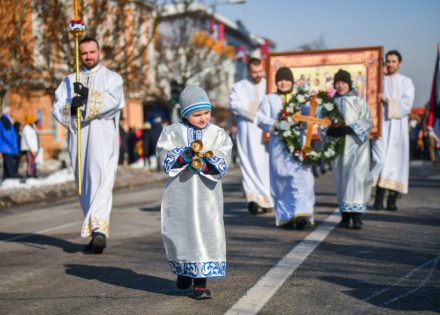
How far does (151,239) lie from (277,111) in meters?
2.72

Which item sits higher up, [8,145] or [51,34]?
[51,34]

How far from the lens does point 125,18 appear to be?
81.7 feet

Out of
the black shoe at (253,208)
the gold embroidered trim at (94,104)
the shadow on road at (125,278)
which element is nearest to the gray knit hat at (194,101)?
the shadow on road at (125,278)

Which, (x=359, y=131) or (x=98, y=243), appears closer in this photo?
(x=98, y=243)

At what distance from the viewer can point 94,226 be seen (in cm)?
909

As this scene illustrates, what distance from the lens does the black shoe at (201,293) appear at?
20.6 feet

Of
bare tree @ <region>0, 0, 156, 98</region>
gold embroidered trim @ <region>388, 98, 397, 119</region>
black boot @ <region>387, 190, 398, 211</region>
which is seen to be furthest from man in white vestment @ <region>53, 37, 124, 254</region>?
bare tree @ <region>0, 0, 156, 98</region>

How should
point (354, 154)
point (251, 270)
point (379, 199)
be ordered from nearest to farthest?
point (251, 270) → point (354, 154) → point (379, 199)

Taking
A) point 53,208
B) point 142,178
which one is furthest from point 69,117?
point 142,178

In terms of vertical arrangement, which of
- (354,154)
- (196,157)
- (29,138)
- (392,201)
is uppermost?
(196,157)

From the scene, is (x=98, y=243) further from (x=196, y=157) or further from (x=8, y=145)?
(x=8, y=145)

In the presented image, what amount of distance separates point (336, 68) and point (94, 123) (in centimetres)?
545

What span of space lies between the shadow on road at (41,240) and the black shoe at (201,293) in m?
3.33

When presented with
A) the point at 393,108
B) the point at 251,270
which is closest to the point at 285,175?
the point at 393,108
